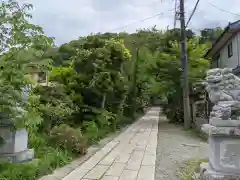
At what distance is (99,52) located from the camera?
10445mm

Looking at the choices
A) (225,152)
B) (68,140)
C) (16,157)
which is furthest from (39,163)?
(225,152)

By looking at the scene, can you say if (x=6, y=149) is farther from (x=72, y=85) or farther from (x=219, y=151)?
(x=72, y=85)

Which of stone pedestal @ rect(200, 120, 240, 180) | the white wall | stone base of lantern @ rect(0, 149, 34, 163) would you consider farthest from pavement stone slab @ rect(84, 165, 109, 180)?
the white wall

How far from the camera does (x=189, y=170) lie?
5.53 metres

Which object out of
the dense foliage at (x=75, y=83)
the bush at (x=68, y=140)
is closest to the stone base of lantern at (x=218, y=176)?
the dense foliage at (x=75, y=83)

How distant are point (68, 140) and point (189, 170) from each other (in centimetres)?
301

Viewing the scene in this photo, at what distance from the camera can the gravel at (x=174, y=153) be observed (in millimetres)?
5566

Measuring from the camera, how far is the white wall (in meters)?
14.2

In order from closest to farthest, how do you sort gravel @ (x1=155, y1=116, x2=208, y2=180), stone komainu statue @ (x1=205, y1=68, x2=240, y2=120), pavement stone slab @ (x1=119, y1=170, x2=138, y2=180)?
stone komainu statue @ (x1=205, y1=68, x2=240, y2=120) → pavement stone slab @ (x1=119, y1=170, x2=138, y2=180) → gravel @ (x1=155, y1=116, x2=208, y2=180)

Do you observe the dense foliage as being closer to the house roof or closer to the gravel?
the house roof

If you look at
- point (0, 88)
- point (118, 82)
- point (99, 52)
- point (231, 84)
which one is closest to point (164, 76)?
point (118, 82)

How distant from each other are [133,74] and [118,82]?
4.65 meters

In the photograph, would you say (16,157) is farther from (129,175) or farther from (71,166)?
(129,175)

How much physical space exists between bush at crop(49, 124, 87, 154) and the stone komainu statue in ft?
12.1
